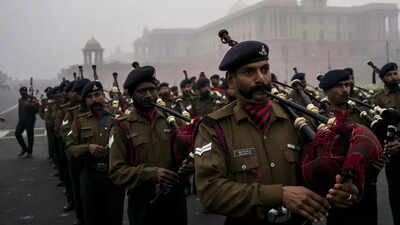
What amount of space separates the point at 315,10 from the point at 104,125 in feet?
254

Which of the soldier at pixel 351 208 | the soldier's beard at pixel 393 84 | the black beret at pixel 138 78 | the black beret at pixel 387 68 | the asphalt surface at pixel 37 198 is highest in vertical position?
the black beret at pixel 387 68

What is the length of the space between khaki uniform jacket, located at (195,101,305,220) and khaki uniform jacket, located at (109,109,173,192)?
4.26 ft

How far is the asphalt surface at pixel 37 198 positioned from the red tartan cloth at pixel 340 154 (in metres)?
4.58

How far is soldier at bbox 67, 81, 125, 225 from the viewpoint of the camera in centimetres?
473

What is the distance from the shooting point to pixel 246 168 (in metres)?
2.39

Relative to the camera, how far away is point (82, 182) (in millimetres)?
4902

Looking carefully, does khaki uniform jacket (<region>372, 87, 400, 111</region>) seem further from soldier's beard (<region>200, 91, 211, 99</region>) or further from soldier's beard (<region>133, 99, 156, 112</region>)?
soldier's beard (<region>200, 91, 211, 99</region>)

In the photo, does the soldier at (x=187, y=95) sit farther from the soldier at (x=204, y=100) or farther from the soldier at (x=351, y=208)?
the soldier at (x=351, y=208)

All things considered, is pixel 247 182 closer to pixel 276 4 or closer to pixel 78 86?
pixel 78 86

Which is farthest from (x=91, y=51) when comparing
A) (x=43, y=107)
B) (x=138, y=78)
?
(x=138, y=78)

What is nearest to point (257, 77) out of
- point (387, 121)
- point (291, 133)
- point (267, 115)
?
point (267, 115)

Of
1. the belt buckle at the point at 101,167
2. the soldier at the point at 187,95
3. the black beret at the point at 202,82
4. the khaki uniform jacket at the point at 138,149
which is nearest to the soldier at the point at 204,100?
the black beret at the point at 202,82

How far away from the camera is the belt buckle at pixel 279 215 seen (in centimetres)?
225

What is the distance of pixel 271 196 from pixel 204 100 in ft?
25.7
